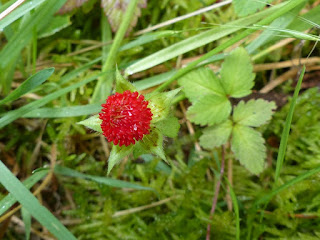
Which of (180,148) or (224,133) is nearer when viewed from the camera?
(224,133)

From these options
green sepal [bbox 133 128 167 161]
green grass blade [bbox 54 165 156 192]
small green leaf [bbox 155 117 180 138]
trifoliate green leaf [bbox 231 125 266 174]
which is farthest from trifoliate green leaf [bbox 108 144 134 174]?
trifoliate green leaf [bbox 231 125 266 174]

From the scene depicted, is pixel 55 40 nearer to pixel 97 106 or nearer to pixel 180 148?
pixel 97 106

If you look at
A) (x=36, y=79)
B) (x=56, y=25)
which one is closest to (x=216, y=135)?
(x=36, y=79)

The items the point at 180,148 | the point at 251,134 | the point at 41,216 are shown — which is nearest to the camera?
the point at 41,216

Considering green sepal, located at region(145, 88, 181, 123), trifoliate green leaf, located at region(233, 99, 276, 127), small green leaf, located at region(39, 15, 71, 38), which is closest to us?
green sepal, located at region(145, 88, 181, 123)

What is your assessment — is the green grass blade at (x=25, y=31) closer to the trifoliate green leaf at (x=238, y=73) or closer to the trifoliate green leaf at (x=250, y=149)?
the trifoliate green leaf at (x=238, y=73)

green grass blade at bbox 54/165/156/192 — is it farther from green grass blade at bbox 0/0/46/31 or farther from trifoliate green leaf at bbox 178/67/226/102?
green grass blade at bbox 0/0/46/31

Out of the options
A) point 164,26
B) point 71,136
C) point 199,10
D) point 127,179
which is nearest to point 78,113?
point 71,136
